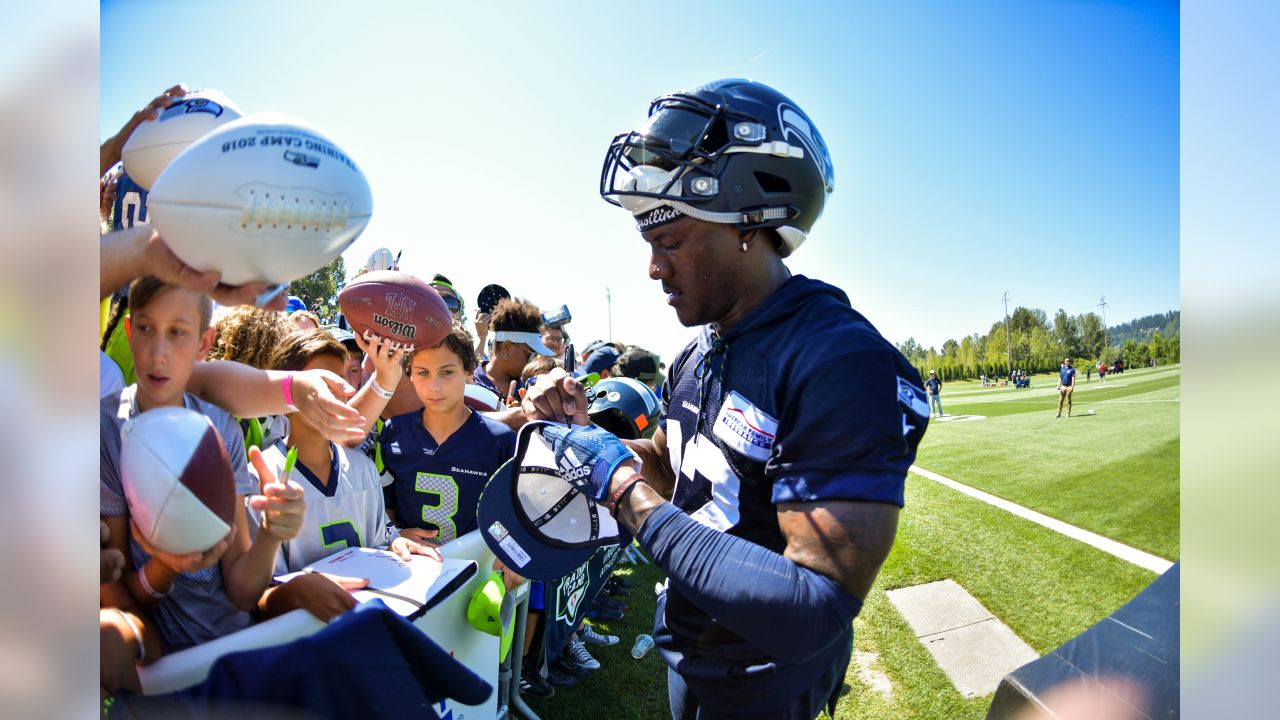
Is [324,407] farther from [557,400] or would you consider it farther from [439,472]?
[439,472]

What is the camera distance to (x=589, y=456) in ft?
5.28

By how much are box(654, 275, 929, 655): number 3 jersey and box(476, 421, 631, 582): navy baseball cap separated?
0.97 feet

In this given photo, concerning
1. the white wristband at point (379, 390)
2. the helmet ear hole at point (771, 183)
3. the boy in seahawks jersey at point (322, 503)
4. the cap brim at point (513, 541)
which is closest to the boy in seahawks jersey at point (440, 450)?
the boy in seahawks jersey at point (322, 503)

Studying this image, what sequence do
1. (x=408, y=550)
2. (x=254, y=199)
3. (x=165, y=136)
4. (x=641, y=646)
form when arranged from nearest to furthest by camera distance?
(x=254, y=199) → (x=165, y=136) → (x=408, y=550) → (x=641, y=646)

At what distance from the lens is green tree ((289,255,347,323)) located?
48.7 inches

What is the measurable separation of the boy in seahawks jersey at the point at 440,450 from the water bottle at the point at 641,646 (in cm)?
215

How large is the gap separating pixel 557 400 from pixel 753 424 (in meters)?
0.72

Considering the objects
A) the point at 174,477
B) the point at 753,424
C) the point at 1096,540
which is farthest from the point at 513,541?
the point at 1096,540

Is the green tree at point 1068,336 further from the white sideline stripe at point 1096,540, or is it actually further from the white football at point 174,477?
the white football at point 174,477

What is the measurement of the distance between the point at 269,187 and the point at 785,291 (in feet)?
4.17

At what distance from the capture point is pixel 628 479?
1524 mm
